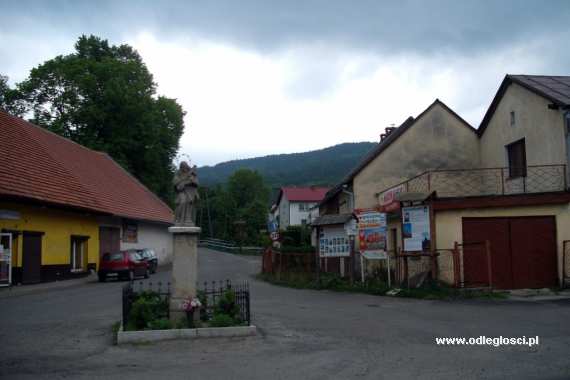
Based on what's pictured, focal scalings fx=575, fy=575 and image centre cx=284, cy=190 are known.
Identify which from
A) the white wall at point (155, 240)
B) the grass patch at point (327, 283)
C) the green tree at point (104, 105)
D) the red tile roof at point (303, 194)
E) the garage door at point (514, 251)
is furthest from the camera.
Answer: the red tile roof at point (303, 194)

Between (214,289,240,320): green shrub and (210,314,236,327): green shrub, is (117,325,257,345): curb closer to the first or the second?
(210,314,236,327): green shrub

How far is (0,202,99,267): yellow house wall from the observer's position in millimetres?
23125

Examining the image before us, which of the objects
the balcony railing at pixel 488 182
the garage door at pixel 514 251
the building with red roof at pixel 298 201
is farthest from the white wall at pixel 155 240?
the building with red roof at pixel 298 201

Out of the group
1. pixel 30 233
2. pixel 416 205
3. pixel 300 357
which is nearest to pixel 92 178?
pixel 30 233

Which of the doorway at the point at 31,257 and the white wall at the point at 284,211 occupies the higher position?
the white wall at the point at 284,211

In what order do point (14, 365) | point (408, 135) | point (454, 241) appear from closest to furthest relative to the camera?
point (14, 365), point (454, 241), point (408, 135)

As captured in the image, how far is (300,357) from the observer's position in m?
9.02

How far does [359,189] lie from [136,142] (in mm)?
22336

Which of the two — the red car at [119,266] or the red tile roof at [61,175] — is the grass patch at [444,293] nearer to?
the red car at [119,266]

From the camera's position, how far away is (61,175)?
92.5 feet

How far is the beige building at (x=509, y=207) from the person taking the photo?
1798cm

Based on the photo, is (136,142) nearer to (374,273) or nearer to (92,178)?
(92,178)

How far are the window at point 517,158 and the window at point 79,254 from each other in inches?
801

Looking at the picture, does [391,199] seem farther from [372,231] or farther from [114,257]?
[114,257]
